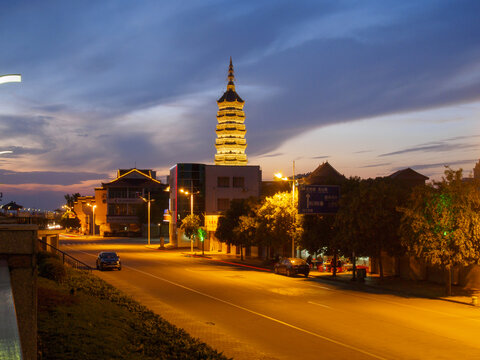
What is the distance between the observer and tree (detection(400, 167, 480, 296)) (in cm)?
2969

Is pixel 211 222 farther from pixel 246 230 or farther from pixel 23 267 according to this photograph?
pixel 23 267

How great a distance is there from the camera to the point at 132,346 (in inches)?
505

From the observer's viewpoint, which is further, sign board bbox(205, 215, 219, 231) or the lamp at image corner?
sign board bbox(205, 215, 219, 231)

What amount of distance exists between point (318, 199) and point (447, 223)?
523 inches

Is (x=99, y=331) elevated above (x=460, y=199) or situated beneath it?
situated beneath

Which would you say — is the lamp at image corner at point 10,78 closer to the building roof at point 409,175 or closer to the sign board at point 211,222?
the sign board at point 211,222

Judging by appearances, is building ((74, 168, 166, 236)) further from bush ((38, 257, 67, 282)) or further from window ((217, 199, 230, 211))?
bush ((38, 257, 67, 282))

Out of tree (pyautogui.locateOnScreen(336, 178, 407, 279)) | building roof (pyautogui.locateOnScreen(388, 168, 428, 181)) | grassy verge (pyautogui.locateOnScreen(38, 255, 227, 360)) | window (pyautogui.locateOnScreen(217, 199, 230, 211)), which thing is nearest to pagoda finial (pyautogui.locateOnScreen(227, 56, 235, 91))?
window (pyautogui.locateOnScreen(217, 199, 230, 211))

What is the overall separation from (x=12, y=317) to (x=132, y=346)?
22.8 ft

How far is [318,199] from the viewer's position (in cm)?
4209

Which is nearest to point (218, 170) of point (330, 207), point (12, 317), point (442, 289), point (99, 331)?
point (330, 207)

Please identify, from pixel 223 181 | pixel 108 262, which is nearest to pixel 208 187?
pixel 223 181

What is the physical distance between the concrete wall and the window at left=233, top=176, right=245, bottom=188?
80.8m

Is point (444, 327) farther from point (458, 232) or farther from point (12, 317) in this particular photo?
point (12, 317)
